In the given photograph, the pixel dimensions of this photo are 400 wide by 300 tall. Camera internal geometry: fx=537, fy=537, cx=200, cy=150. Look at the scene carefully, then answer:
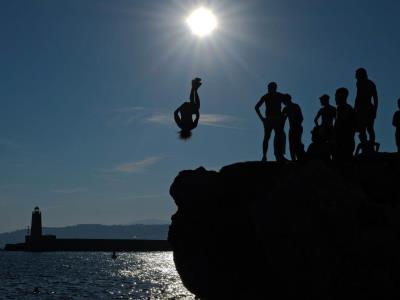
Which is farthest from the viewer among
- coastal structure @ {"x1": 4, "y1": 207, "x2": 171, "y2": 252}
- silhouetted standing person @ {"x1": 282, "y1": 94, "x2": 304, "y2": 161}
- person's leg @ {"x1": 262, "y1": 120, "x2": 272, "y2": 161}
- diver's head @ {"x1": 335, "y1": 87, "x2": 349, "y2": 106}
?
coastal structure @ {"x1": 4, "y1": 207, "x2": 171, "y2": 252}

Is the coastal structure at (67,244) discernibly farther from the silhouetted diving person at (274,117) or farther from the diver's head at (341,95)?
the diver's head at (341,95)

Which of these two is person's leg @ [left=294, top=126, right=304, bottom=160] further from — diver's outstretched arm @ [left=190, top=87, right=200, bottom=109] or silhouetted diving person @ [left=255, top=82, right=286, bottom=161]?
diver's outstretched arm @ [left=190, top=87, right=200, bottom=109]

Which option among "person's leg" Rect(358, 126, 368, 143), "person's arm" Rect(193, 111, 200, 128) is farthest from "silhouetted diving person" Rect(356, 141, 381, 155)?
"person's arm" Rect(193, 111, 200, 128)

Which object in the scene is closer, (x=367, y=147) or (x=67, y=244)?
(x=367, y=147)

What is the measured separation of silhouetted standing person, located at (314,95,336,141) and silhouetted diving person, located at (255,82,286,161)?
1.22 metres

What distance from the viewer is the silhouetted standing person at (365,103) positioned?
15.2 m

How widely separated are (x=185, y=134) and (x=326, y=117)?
4.17 meters

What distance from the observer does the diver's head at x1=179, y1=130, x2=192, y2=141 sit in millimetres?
15859

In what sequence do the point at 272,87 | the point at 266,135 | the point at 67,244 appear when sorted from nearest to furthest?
the point at 272,87
the point at 266,135
the point at 67,244

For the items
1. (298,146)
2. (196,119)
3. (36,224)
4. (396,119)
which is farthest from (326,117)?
(36,224)

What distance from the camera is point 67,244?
160m

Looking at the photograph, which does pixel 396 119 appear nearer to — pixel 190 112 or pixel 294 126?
pixel 294 126

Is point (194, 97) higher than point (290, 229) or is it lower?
higher

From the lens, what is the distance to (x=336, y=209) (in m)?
12.9
